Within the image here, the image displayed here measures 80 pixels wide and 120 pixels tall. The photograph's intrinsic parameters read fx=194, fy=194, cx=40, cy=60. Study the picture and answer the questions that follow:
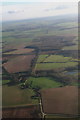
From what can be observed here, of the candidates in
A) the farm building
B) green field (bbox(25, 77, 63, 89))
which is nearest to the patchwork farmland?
green field (bbox(25, 77, 63, 89))

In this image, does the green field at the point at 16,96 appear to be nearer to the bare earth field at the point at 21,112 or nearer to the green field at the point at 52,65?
the bare earth field at the point at 21,112

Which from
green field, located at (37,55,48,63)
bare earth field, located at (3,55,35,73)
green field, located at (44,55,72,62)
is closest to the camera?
bare earth field, located at (3,55,35,73)

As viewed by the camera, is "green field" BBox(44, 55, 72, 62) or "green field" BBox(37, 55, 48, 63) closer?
"green field" BBox(44, 55, 72, 62)

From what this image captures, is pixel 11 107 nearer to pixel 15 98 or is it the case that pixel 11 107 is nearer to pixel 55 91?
pixel 15 98

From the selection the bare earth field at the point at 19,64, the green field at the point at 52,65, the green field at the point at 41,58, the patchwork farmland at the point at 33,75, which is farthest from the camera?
the green field at the point at 41,58

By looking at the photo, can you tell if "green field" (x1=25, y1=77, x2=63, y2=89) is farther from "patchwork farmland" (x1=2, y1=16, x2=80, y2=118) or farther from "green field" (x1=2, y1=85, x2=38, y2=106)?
"green field" (x1=2, y1=85, x2=38, y2=106)

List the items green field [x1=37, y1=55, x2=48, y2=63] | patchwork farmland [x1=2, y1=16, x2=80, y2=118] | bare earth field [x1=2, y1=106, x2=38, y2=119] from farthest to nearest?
green field [x1=37, y1=55, x2=48, y2=63] → patchwork farmland [x1=2, y1=16, x2=80, y2=118] → bare earth field [x1=2, y1=106, x2=38, y2=119]

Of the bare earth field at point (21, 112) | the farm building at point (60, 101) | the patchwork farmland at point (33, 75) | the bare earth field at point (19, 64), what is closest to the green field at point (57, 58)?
the patchwork farmland at point (33, 75)

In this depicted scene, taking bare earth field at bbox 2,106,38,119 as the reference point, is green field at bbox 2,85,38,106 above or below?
above
